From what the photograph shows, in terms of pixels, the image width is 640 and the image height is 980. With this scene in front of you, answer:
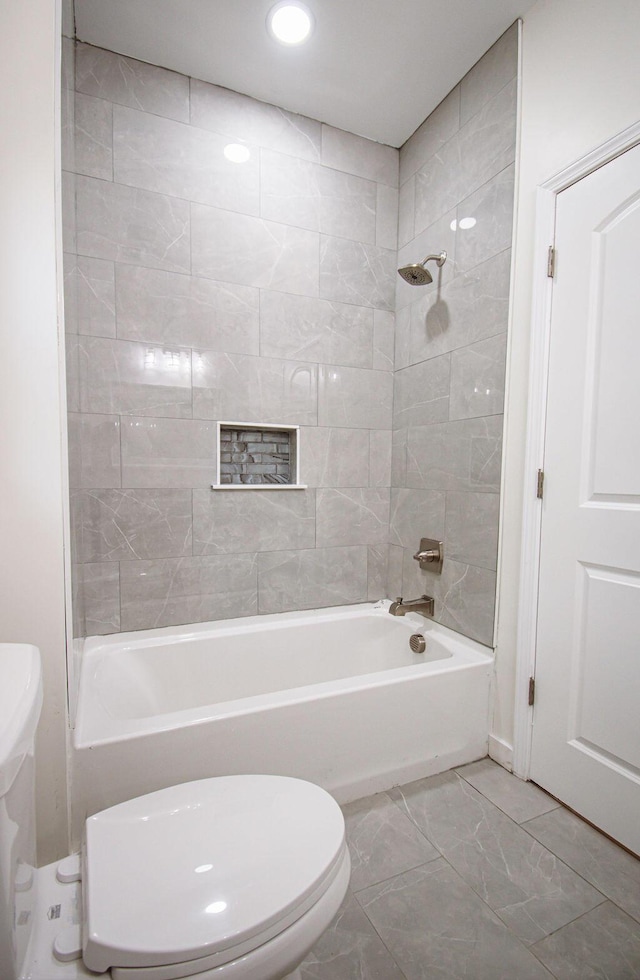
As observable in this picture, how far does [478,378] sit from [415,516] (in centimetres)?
72

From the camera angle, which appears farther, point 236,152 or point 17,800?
point 236,152

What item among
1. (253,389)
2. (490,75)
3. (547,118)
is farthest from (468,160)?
(253,389)

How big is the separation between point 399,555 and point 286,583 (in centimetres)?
61

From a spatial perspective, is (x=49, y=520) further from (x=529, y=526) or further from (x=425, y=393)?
(x=425, y=393)

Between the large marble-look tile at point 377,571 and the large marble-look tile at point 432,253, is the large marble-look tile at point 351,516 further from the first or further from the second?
the large marble-look tile at point 432,253

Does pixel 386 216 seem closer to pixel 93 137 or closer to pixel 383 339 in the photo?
pixel 383 339

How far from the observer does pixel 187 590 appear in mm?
1992

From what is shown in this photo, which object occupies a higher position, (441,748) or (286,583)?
(286,583)

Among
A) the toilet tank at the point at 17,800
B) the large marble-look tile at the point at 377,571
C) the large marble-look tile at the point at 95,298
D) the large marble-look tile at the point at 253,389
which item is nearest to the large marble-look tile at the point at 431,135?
the large marble-look tile at the point at 253,389

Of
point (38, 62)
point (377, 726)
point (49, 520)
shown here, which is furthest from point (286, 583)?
point (38, 62)

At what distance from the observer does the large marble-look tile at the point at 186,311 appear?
1.84 metres

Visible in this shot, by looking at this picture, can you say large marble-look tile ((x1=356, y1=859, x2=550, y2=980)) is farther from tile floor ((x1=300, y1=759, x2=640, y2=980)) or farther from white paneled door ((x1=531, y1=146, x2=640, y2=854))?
white paneled door ((x1=531, y1=146, x2=640, y2=854))

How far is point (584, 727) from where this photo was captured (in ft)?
4.78

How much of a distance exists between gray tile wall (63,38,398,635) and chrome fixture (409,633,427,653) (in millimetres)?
417
